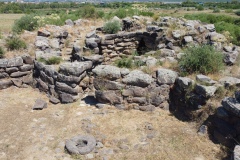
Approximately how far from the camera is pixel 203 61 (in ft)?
25.9

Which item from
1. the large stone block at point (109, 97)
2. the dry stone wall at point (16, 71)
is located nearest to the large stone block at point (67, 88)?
the large stone block at point (109, 97)

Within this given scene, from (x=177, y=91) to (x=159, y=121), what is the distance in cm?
112

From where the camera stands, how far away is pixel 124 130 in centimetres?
690

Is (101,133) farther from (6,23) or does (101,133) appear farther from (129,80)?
(6,23)

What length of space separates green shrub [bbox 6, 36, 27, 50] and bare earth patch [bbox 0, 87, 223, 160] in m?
3.01

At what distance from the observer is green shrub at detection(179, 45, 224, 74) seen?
7836 millimetres

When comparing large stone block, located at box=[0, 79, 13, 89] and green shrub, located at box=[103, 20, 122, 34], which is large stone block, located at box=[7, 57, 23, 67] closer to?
large stone block, located at box=[0, 79, 13, 89]

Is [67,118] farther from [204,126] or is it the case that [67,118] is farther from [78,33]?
[78,33]

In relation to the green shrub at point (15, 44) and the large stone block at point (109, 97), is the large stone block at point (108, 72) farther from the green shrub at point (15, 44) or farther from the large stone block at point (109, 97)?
the green shrub at point (15, 44)

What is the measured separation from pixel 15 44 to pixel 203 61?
7.49 m

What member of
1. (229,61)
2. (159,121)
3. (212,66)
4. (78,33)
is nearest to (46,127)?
(159,121)

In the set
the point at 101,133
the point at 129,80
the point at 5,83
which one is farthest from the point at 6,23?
the point at 101,133

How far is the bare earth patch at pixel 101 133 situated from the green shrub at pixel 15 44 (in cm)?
301

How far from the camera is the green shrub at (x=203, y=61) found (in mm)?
7836
